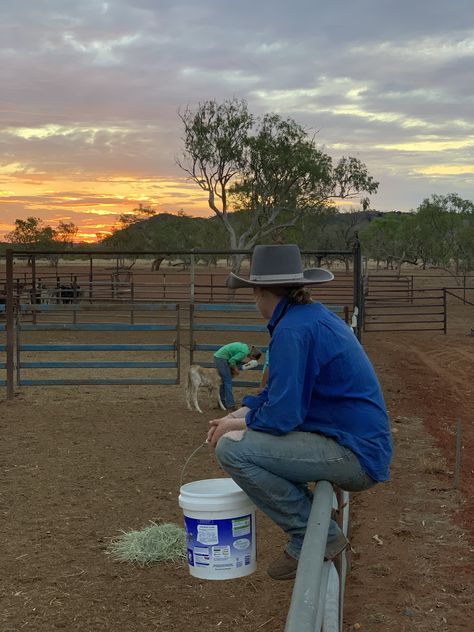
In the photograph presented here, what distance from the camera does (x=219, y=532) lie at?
3.21 metres

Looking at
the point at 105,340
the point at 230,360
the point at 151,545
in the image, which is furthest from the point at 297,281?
the point at 105,340

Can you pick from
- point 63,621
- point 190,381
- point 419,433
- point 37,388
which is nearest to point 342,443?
point 63,621

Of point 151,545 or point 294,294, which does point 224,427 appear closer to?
point 294,294

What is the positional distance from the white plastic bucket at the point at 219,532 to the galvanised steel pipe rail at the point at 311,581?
0.99 meters

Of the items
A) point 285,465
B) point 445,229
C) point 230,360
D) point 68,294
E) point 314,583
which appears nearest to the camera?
point 314,583

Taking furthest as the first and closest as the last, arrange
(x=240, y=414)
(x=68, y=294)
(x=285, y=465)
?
(x=68, y=294) → (x=240, y=414) → (x=285, y=465)

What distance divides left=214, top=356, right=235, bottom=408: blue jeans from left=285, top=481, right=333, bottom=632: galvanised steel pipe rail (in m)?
8.55

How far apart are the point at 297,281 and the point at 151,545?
286cm

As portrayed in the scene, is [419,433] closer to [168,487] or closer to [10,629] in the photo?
[168,487]

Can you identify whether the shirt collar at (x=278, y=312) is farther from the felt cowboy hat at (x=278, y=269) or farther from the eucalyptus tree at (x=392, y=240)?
the eucalyptus tree at (x=392, y=240)

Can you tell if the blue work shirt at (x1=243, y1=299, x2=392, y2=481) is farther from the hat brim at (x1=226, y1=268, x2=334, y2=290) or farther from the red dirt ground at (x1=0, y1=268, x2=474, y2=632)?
the red dirt ground at (x1=0, y1=268, x2=474, y2=632)

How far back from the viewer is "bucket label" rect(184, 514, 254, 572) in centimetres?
321

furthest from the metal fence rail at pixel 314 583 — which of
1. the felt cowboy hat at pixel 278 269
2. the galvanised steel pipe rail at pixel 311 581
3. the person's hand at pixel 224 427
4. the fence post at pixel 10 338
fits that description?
the fence post at pixel 10 338

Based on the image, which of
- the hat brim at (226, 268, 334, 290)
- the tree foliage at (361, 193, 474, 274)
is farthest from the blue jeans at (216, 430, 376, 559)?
the tree foliage at (361, 193, 474, 274)
